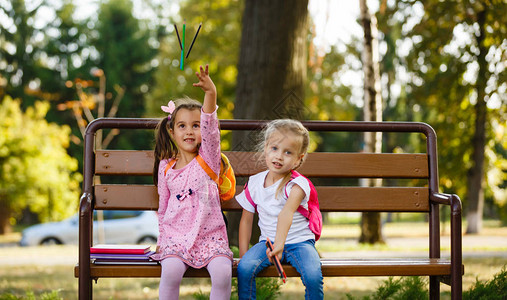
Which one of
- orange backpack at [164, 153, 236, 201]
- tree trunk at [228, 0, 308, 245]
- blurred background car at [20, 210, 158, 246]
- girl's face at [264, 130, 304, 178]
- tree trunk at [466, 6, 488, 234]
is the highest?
tree trunk at [228, 0, 308, 245]

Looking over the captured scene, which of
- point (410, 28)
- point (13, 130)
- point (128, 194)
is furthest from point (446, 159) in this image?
point (128, 194)

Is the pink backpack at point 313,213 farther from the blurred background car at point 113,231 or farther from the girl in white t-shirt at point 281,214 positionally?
the blurred background car at point 113,231

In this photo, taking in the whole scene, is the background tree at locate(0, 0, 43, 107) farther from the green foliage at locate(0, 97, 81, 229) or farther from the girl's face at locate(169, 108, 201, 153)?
the girl's face at locate(169, 108, 201, 153)

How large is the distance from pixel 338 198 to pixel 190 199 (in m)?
1.02

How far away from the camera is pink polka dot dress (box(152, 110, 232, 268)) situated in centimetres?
331

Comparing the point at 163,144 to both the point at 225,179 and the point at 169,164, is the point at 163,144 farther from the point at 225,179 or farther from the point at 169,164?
the point at 225,179

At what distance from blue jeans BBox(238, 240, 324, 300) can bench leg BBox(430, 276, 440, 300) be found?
869 mm

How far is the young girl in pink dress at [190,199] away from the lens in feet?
10.5

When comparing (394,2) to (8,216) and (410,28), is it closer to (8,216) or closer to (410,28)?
(410,28)

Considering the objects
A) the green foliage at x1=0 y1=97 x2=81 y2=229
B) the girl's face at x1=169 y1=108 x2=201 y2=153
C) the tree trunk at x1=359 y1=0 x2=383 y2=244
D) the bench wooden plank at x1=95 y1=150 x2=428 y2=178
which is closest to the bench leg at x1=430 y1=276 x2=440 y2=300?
the bench wooden plank at x1=95 y1=150 x2=428 y2=178

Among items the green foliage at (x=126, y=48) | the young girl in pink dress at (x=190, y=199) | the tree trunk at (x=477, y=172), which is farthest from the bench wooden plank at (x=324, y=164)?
the green foliage at (x=126, y=48)

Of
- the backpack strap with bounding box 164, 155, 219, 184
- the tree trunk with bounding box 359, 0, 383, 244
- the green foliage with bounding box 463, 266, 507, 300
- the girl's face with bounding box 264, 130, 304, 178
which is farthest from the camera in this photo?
the tree trunk with bounding box 359, 0, 383, 244

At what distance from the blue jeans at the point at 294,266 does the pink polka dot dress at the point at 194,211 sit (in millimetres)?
162

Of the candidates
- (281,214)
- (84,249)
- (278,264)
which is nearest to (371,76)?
(281,214)
